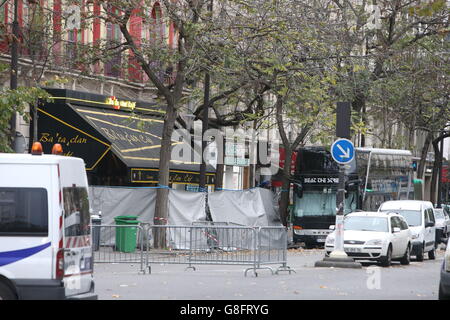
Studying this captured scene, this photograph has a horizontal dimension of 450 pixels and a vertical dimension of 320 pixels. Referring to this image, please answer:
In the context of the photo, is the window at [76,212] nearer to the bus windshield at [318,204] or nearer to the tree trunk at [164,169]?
the tree trunk at [164,169]

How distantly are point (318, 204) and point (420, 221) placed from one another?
669cm

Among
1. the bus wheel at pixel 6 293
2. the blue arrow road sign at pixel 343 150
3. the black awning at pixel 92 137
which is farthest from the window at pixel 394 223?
the bus wheel at pixel 6 293

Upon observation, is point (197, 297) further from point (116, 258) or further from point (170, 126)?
point (170, 126)

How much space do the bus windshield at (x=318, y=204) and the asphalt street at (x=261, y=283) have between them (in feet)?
41.1

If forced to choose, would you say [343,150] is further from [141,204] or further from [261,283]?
[141,204]

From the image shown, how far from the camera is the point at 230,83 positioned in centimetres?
3059

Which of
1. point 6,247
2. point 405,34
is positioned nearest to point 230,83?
point 405,34

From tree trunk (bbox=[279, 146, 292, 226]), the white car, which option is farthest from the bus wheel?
tree trunk (bbox=[279, 146, 292, 226])

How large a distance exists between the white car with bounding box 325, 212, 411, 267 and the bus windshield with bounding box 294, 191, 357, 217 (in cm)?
962

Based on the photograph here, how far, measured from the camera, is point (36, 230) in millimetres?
11328

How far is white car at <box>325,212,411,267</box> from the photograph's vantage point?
24562 mm

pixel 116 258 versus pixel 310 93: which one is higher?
pixel 310 93

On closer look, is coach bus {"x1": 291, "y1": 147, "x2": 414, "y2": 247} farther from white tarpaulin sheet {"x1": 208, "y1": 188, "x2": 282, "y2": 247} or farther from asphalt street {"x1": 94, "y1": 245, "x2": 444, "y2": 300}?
asphalt street {"x1": 94, "y1": 245, "x2": 444, "y2": 300}

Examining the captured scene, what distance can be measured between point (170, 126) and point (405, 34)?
1367 cm
